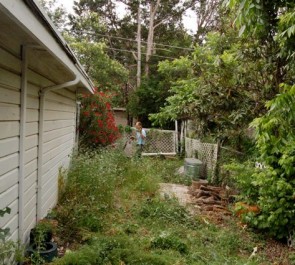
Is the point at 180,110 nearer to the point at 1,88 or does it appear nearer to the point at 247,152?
the point at 247,152

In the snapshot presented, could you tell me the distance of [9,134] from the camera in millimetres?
2756

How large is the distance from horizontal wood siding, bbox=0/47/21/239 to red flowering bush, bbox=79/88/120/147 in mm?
6841

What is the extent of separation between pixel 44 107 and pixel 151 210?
8.60 ft

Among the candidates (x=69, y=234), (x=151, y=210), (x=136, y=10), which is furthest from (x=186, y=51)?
(x=69, y=234)

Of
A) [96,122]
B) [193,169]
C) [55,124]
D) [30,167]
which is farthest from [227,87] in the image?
[96,122]

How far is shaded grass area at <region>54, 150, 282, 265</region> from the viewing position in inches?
142

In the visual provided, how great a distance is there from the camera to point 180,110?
8289mm

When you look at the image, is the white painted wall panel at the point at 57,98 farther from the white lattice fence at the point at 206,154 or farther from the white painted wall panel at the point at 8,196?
the white lattice fence at the point at 206,154

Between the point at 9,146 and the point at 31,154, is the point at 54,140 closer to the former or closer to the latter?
the point at 31,154

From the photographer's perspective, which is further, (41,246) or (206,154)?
(206,154)

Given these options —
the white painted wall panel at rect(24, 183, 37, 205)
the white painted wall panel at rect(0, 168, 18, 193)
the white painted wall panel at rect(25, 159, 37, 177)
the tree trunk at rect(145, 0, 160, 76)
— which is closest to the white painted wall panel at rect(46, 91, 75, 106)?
the white painted wall panel at rect(25, 159, 37, 177)

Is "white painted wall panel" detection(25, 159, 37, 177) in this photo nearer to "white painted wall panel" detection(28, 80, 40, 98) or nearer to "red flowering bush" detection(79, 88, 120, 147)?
"white painted wall panel" detection(28, 80, 40, 98)

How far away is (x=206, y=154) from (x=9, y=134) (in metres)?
7.02

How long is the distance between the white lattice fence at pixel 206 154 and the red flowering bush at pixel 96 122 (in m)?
2.77
